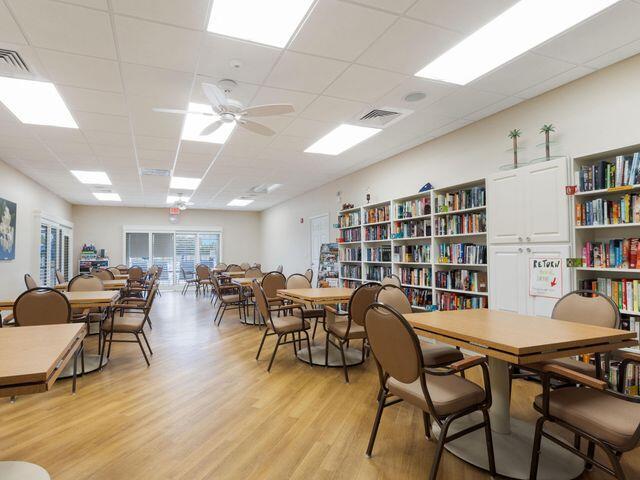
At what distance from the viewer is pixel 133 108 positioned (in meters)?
4.02

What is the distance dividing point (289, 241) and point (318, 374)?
722cm

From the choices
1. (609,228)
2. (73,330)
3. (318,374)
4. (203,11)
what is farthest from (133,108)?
(609,228)

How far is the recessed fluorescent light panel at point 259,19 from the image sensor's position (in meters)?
2.44

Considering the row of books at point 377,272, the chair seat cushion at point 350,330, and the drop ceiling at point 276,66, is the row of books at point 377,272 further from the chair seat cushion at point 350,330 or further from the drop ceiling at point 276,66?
the chair seat cushion at point 350,330

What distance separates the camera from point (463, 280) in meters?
4.55

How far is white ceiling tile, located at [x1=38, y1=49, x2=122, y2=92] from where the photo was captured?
2.99 metres

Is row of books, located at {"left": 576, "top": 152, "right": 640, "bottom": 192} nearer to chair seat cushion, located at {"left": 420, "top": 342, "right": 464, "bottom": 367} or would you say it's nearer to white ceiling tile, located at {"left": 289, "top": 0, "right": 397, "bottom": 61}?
chair seat cushion, located at {"left": 420, "top": 342, "right": 464, "bottom": 367}

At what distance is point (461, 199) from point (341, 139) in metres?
1.91

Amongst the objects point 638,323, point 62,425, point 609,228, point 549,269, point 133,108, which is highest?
point 133,108

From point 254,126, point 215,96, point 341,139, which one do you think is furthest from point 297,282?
point 215,96

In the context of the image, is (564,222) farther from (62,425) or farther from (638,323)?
(62,425)

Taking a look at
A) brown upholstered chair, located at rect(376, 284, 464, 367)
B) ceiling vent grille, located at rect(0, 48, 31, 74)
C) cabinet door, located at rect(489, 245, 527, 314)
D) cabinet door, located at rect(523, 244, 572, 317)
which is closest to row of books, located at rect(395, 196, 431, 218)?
cabinet door, located at rect(489, 245, 527, 314)

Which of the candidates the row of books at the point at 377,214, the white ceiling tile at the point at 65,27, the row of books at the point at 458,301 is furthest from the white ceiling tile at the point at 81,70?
the row of books at the point at 458,301

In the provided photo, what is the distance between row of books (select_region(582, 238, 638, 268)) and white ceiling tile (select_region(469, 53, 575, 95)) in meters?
1.62
